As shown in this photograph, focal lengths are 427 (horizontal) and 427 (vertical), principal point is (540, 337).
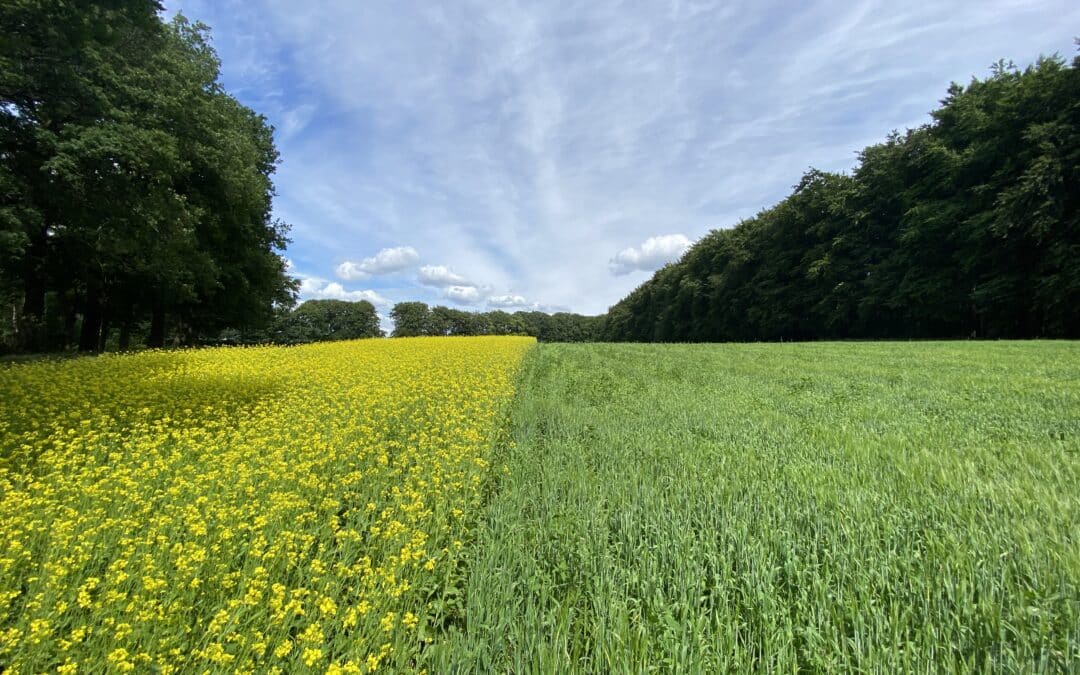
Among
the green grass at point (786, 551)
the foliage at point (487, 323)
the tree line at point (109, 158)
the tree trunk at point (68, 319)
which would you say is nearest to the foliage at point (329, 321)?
the foliage at point (487, 323)

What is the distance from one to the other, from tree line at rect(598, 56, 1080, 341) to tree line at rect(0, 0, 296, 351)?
38.4m

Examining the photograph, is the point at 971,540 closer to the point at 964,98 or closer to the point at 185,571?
the point at 185,571

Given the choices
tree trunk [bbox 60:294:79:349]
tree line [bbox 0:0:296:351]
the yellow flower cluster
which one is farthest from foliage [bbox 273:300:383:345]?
the yellow flower cluster

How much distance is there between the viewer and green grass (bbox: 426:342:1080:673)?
210 centimetres

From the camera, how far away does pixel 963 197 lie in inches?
1101

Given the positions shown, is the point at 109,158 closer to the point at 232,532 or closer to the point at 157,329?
the point at 232,532

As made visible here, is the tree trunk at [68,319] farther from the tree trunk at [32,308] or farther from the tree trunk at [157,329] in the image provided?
the tree trunk at [157,329]

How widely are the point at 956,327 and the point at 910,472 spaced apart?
3692 cm

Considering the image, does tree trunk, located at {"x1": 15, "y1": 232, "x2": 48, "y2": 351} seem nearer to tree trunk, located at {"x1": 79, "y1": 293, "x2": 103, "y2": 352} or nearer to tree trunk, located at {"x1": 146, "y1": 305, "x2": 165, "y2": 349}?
tree trunk, located at {"x1": 79, "y1": 293, "x2": 103, "y2": 352}

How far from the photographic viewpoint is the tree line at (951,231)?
902 inches

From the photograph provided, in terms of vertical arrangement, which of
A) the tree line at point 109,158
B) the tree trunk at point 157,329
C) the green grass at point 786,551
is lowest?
the green grass at point 786,551

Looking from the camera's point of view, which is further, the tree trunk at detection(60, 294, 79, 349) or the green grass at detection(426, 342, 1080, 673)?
the tree trunk at detection(60, 294, 79, 349)

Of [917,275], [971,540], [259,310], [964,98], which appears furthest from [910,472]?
[964,98]

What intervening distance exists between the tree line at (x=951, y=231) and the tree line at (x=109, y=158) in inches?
1512
